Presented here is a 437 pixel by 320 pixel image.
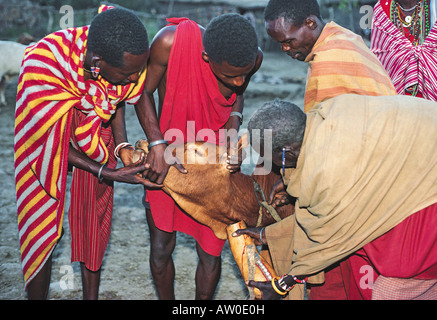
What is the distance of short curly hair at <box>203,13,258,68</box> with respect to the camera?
2.31 m

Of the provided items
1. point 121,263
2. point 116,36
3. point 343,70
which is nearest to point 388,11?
point 343,70

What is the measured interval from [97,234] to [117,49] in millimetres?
1169

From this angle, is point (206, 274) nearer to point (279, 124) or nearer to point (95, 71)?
point (279, 124)

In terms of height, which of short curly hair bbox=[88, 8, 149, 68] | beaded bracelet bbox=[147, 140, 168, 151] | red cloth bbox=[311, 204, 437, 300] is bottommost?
red cloth bbox=[311, 204, 437, 300]

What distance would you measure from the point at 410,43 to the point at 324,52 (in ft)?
3.90

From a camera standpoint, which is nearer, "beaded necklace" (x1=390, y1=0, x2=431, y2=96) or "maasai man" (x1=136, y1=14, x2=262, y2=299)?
"maasai man" (x1=136, y1=14, x2=262, y2=299)

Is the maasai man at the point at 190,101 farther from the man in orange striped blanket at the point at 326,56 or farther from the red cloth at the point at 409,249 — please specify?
the red cloth at the point at 409,249

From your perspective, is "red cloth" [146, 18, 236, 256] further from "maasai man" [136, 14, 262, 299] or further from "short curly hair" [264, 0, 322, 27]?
"short curly hair" [264, 0, 322, 27]

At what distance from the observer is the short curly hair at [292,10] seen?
252cm

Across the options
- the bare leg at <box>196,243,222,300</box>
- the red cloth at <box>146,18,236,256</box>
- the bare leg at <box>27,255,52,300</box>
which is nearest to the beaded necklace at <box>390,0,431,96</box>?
the red cloth at <box>146,18,236,256</box>

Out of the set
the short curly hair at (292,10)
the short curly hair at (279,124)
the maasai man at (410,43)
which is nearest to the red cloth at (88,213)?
the short curly hair at (279,124)

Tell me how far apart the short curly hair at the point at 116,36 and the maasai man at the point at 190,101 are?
15.0 inches

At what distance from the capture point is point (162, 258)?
2.91m

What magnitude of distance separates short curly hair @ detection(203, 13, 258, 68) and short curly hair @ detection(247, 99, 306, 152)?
344mm
